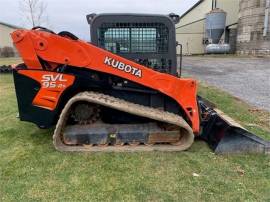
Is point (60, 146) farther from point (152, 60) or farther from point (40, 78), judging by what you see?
point (152, 60)

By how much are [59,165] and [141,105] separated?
55.9 inches

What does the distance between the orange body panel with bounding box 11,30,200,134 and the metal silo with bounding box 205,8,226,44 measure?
29.3m

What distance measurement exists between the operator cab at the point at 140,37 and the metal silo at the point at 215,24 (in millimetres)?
28735

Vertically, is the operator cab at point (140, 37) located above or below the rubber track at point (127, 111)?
above

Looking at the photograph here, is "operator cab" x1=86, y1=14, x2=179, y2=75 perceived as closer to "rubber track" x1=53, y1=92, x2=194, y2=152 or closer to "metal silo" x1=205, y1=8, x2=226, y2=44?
"rubber track" x1=53, y1=92, x2=194, y2=152

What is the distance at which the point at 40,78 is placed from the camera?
4.38 m

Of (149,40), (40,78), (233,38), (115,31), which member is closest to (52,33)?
(40,78)

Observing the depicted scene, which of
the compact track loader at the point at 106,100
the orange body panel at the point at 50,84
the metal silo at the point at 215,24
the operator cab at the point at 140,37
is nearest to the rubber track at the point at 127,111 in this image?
the compact track loader at the point at 106,100

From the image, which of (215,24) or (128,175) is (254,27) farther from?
(128,175)

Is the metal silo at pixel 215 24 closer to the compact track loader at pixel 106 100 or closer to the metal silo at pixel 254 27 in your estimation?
the metal silo at pixel 254 27

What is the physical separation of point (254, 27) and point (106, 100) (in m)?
25.3

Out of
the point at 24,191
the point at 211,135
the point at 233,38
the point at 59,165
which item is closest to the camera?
the point at 24,191

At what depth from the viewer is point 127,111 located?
4297 millimetres

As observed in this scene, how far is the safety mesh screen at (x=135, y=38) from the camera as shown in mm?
4832
